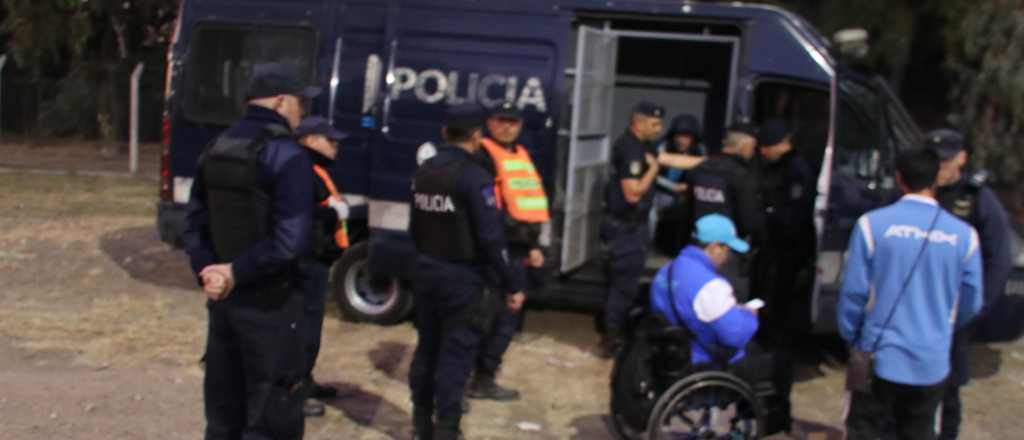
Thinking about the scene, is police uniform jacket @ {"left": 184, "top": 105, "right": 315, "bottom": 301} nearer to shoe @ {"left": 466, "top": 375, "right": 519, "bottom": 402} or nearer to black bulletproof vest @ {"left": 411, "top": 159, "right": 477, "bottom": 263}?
black bulletproof vest @ {"left": 411, "top": 159, "right": 477, "bottom": 263}

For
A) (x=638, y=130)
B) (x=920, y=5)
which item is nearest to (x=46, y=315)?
(x=638, y=130)

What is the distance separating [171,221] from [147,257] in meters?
2.47

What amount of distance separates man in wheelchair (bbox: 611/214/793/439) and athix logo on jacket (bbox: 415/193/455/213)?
1.05 m

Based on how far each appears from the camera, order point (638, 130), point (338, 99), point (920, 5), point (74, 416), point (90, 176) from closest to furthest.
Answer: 1. point (74, 416)
2. point (638, 130)
3. point (338, 99)
4. point (920, 5)
5. point (90, 176)

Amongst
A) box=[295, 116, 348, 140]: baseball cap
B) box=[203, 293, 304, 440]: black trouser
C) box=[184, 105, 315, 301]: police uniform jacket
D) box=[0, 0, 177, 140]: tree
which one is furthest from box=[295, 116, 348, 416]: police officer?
box=[0, 0, 177, 140]: tree

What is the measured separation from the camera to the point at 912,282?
445 centimetres

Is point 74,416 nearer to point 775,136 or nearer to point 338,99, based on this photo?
point 338,99

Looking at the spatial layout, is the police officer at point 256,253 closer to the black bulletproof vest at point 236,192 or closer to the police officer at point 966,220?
the black bulletproof vest at point 236,192

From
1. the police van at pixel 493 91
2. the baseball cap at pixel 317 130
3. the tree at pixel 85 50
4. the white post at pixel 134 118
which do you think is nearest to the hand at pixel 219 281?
the baseball cap at pixel 317 130

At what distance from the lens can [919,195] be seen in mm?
4527

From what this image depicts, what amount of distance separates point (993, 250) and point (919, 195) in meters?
1.00

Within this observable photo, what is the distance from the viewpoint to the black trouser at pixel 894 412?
Answer: 457cm

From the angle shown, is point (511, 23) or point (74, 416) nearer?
point (74, 416)

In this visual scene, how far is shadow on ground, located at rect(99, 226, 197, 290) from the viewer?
955 centimetres
